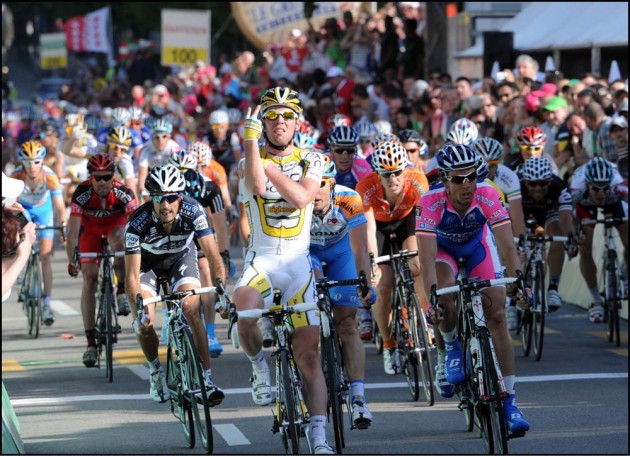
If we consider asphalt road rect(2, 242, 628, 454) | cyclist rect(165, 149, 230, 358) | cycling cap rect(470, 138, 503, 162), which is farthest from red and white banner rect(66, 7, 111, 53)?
cycling cap rect(470, 138, 503, 162)

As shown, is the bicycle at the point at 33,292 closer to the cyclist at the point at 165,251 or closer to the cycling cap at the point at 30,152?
the cycling cap at the point at 30,152

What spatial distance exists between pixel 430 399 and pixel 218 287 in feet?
9.26

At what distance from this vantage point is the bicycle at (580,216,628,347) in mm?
14898

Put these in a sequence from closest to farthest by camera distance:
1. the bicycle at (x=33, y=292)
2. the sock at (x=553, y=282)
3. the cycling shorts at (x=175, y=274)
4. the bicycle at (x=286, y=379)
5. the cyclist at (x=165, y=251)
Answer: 1. the bicycle at (x=286, y=379)
2. the cyclist at (x=165, y=251)
3. the cycling shorts at (x=175, y=274)
4. the sock at (x=553, y=282)
5. the bicycle at (x=33, y=292)

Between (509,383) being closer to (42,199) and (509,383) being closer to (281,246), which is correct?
(281,246)

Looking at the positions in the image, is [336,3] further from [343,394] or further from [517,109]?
[343,394]

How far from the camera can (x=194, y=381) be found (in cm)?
1005

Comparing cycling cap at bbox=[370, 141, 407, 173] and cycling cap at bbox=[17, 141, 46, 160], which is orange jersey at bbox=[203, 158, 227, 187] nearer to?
cycling cap at bbox=[17, 141, 46, 160]

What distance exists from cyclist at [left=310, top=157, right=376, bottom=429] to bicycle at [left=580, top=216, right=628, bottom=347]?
451 cm

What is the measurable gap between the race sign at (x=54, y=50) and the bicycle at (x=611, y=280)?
127 ft

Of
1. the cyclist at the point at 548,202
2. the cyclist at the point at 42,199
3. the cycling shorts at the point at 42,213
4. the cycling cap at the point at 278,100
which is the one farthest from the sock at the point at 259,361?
the cycling shorts at the point at 42,213

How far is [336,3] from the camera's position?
36.0 m

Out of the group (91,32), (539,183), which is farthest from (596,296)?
(91,32)

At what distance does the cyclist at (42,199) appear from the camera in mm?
16844
